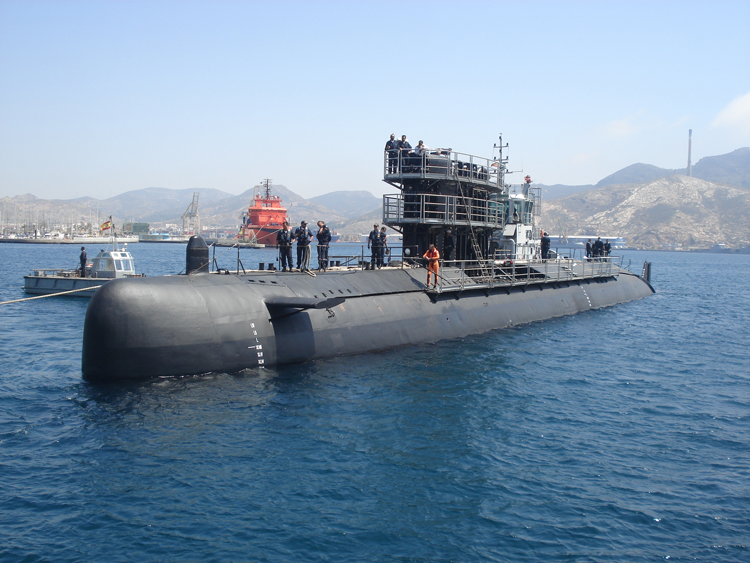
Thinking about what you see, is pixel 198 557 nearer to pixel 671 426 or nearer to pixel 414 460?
pixel 414 460

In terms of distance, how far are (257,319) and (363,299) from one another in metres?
5.66

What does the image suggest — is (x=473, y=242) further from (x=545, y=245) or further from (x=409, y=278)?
(x=545, y=245)

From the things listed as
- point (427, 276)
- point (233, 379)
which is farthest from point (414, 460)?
point (427, 276)

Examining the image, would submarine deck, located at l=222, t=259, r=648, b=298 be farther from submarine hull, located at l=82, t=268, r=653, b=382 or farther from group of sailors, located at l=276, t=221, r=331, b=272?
group of sailors, located at l=276, t=221, r=331, b=272

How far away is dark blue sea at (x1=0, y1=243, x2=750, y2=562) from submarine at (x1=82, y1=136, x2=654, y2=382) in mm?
883

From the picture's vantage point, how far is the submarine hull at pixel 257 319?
1902cm

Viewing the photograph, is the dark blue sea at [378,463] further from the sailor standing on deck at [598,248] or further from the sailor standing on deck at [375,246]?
the sailor standing on deck at [598,248]


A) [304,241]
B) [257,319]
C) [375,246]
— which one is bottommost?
[257,319]

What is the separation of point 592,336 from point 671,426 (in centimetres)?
1476

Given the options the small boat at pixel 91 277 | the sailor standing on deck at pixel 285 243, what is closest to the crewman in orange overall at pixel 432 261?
the sailor standing on deck at pixel 285 243

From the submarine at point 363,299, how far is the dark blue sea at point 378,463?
0.88 metres

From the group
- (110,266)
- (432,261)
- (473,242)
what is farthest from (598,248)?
(110,266)

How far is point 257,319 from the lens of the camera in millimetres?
21344

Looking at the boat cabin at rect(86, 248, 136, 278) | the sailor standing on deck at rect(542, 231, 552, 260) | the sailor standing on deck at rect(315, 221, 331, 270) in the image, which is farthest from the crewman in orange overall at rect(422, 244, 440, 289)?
the boat cabin at rect(86, 248, 136, 278)
